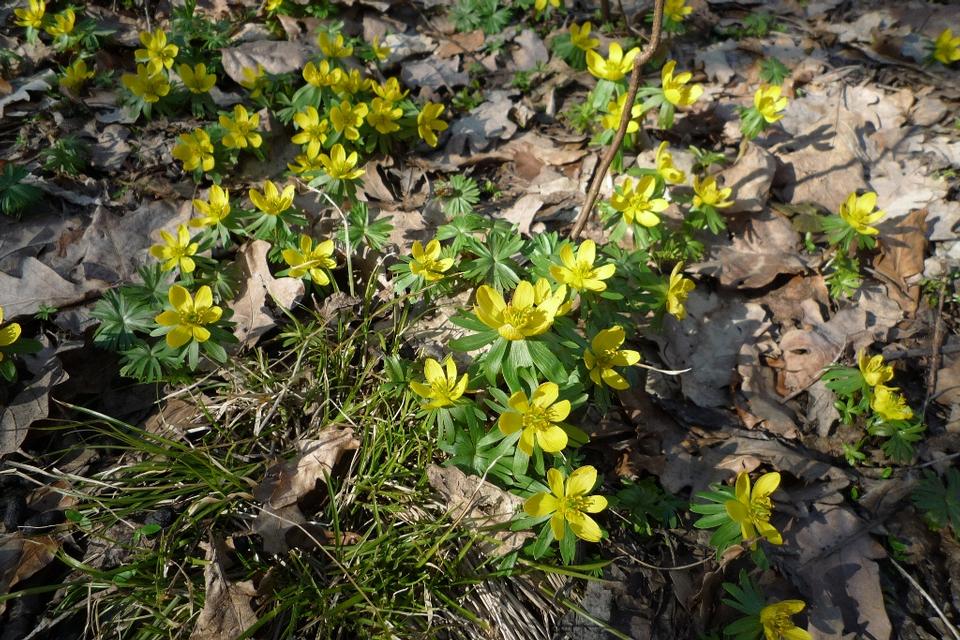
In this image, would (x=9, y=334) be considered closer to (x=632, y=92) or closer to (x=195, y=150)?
(x=195, y=150)

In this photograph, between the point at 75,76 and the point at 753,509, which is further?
the point at 75,76

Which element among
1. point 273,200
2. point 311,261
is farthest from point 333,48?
point 311,261

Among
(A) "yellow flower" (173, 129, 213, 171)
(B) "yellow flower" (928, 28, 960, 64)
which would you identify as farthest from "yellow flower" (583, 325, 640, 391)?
(B) "yellow flower" (928, 28, 960, 64)

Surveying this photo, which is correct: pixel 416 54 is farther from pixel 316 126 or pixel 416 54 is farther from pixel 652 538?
pixel 652 538

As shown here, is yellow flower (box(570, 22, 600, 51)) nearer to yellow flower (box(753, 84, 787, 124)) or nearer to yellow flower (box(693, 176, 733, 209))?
yellow flower (box(753, 84, 787, 124))

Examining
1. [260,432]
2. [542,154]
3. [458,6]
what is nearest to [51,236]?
[260,432]

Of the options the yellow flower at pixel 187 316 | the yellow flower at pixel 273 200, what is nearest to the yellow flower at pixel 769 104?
the yellow flower at pixel 273 200

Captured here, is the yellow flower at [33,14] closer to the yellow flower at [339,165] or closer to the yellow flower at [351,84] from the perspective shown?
the yellow flower at [351,84]
